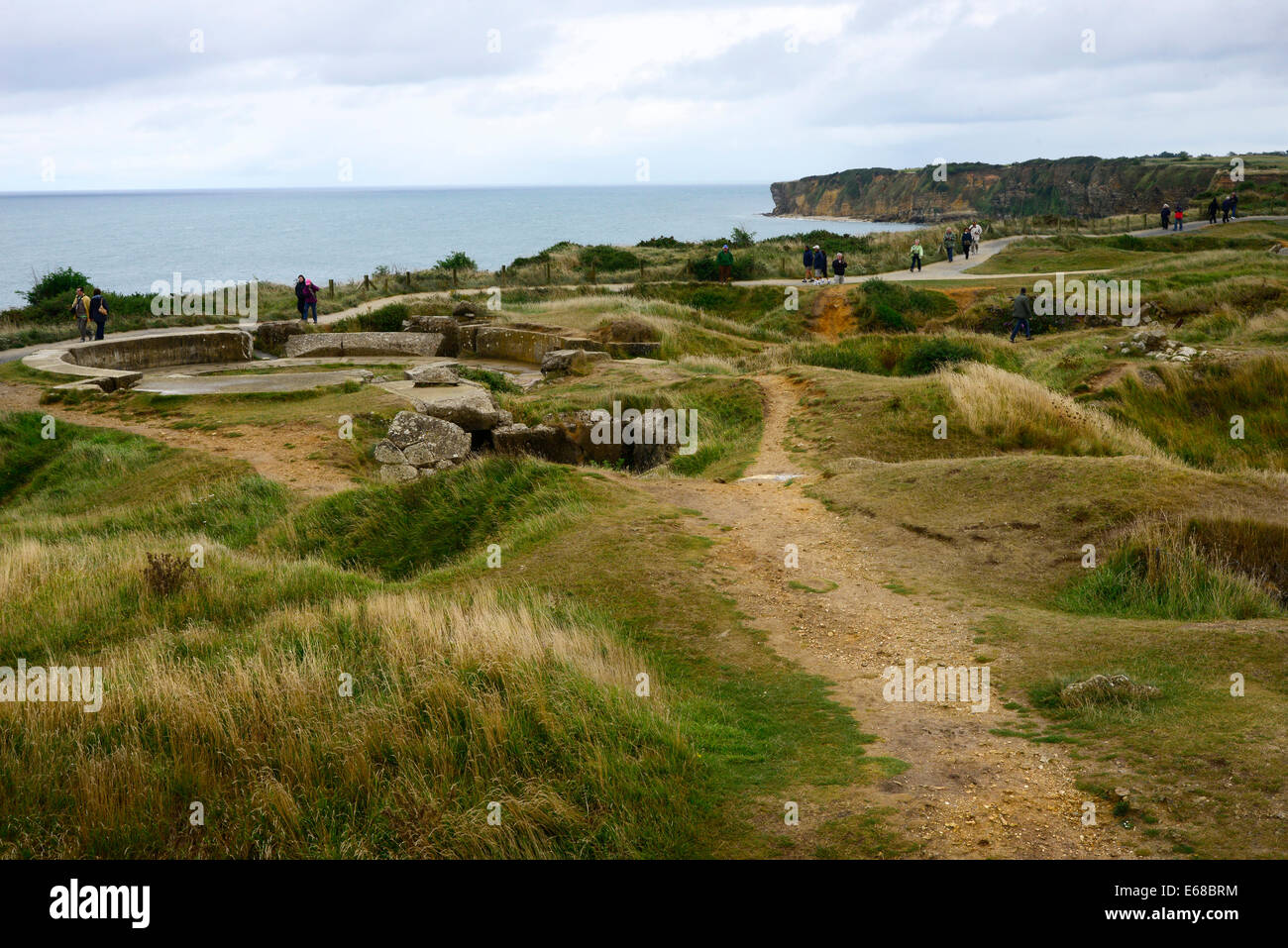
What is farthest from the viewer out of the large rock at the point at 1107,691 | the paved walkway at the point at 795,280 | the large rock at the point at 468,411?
the paved walkway at the point at 795,280

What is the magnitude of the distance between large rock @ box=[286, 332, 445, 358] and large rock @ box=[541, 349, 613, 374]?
514 centimetres

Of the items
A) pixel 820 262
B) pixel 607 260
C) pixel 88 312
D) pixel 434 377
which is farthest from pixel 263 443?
pixel 607 260

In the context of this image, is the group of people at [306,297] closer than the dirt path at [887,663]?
No

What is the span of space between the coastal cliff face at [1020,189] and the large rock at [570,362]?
60833 millimetres

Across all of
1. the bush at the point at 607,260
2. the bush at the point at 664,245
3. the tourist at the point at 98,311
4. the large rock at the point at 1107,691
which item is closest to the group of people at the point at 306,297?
the tourist at the point at 98,311

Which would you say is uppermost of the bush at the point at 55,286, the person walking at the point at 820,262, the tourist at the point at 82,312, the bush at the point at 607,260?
the bush at the point at 607,260

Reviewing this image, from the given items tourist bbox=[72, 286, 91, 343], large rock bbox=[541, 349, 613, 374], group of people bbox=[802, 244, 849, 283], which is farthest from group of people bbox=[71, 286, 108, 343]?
group of people bbox=[802, 244, 849, 283]

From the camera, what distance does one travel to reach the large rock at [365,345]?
27.7m

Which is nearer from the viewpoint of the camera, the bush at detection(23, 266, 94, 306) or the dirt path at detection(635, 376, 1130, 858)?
the dirt path at detection(635, 376, 1130, 858)

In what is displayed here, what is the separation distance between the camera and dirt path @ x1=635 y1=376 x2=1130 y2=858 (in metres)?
5.01

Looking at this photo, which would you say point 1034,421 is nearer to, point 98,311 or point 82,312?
point 98,311

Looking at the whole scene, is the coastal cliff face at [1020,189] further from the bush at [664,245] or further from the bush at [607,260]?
the bush at [607,260]

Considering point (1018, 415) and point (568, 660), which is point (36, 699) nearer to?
point (568, 660)

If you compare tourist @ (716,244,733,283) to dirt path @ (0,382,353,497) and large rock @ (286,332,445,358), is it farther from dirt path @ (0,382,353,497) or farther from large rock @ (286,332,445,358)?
dirt path @ (0,382,353,497)
